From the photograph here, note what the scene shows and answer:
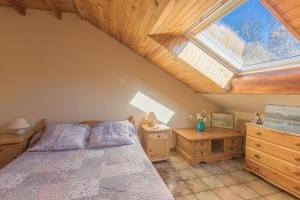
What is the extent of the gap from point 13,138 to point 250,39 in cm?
338

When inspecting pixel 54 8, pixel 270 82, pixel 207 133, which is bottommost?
pixel 207 133

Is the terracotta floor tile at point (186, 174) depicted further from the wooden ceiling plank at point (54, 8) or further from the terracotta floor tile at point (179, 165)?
the wooden ceiling plank at point (54, 8)

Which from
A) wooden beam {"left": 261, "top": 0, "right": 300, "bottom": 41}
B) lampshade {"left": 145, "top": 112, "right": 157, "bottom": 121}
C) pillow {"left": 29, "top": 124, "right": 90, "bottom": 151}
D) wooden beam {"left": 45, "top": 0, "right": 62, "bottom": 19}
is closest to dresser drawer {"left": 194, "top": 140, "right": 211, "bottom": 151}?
lampshade {"left": 145, "top": 112, "right": 157, "bottom": 121}

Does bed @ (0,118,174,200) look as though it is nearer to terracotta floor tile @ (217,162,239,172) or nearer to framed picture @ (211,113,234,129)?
terracotta floor tile @ (217,162,239,172)

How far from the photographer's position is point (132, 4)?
167cm

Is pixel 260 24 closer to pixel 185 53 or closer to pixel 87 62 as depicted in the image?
pixel 185 53

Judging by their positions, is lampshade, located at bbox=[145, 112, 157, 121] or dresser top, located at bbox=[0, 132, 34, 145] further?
lampshade, located at bbox=[145, 112, 157, 121]

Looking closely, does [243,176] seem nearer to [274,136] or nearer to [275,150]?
[275,150]

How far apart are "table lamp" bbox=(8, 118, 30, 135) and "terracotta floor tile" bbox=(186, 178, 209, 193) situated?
251cm

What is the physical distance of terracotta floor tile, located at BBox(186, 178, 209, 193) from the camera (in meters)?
2.20

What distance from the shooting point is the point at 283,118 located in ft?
6.94

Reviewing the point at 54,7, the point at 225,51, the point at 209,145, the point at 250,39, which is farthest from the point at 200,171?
the point at 54,7

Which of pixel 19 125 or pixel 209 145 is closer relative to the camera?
pixel 19 125

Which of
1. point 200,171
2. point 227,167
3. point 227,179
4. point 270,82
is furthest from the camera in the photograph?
point 227,167
